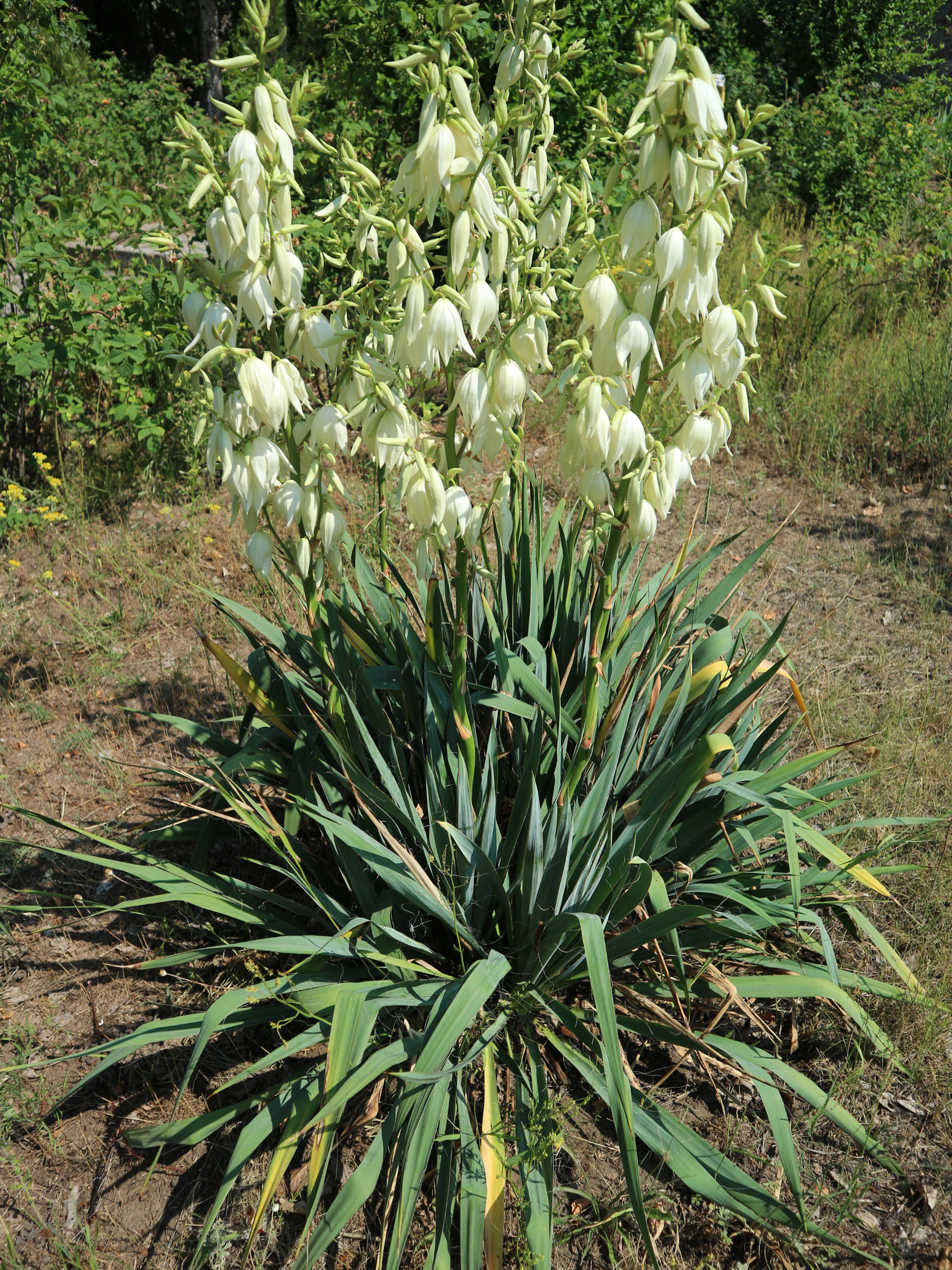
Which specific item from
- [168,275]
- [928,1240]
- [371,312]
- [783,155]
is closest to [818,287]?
[783,155]

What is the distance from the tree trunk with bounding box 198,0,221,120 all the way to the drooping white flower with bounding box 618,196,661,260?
12.8 metres

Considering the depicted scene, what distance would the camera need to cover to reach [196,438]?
67.1 inches

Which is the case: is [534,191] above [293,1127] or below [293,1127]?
above

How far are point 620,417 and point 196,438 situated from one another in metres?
0.78

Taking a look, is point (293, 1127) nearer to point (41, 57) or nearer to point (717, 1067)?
point (717, 1067)

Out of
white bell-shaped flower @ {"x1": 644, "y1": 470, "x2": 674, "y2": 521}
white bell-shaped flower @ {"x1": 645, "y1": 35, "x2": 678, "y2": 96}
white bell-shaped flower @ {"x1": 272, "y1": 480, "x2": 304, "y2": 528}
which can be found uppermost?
white bell-shaped flower @ {"x1": 645, "y1": 35, "x2": 678, "y2": 96}

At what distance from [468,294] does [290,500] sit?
0.52 metres

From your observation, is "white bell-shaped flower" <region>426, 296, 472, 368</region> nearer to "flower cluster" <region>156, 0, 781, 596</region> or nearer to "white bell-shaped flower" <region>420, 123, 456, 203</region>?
"flower cluster" <region>156, 0, 781, 596</region>

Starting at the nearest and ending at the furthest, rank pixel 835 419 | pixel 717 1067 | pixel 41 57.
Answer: pixel 717 1067, pixel 41 57, pixel 835 419

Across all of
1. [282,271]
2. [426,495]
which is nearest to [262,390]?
[282,271]

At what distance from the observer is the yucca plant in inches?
67.9

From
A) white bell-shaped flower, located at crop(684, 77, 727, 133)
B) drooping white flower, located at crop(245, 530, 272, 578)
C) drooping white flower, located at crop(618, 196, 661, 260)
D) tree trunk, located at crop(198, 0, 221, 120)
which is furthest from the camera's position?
Result: tree trunk, located at crop(198, 0, 221, 120)

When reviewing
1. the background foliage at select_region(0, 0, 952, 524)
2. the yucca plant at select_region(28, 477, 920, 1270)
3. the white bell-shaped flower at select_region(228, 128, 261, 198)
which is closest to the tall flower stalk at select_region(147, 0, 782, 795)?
the white bell-shaped flower at select_region(228, 128, 261, 198)

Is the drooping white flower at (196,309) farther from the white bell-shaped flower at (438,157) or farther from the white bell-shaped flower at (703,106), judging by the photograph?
the white bell-shaped flower at (703,106)
